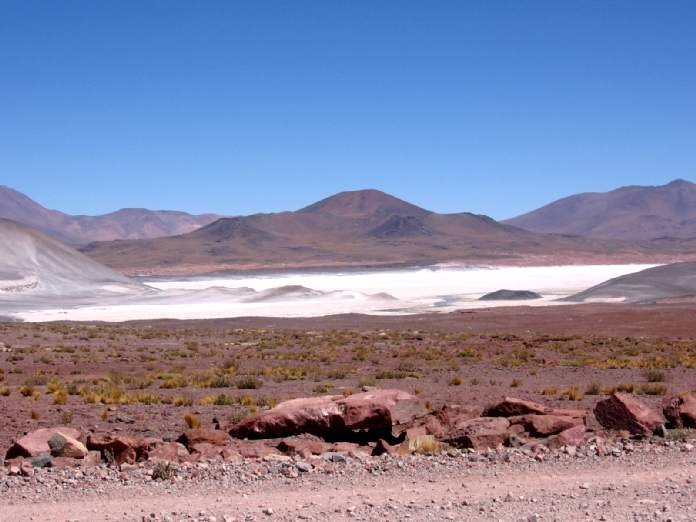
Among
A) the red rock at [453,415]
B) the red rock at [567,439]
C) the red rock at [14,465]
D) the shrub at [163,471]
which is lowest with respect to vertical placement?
the red rock at [14,465]

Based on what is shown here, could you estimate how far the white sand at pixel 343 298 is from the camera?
197 ft

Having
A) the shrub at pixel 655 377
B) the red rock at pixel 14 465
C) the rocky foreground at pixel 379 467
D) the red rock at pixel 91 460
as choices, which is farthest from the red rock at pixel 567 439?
the shrub at pixel 655 377

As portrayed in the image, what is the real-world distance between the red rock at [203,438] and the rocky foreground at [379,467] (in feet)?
0.06

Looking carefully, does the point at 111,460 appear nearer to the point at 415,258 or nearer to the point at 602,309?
the point at 602,309

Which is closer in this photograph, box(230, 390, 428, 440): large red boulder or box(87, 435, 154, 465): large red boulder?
box(87, 435, 154, 465): large red boulder

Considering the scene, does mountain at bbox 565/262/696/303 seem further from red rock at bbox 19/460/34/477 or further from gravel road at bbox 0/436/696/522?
red rock at bbox 19/460/34/477

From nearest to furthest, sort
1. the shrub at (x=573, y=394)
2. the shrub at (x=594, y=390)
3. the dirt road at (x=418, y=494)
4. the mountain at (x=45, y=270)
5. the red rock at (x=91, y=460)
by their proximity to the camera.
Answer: the dirt road at (x=418, y=494), the red rock at (x=91, y=460), the shrub at (x=573, y=394), the shrub at (x=594, y=390), the mountain at (x=45, y=270)

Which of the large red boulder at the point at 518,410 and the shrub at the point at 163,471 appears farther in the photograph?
the large red boulder at the point at 518,410

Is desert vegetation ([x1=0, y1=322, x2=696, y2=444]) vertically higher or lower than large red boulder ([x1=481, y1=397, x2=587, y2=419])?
lower

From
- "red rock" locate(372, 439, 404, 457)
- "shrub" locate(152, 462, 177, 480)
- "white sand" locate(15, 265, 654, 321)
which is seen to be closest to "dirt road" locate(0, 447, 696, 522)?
"shrub" locate(152, 462, 177, 480)

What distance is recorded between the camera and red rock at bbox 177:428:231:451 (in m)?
10.3

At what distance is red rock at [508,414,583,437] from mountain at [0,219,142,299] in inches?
2679

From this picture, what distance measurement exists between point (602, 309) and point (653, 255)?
132736mm

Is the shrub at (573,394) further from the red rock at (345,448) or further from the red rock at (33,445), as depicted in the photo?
the red rock at (33,445)
